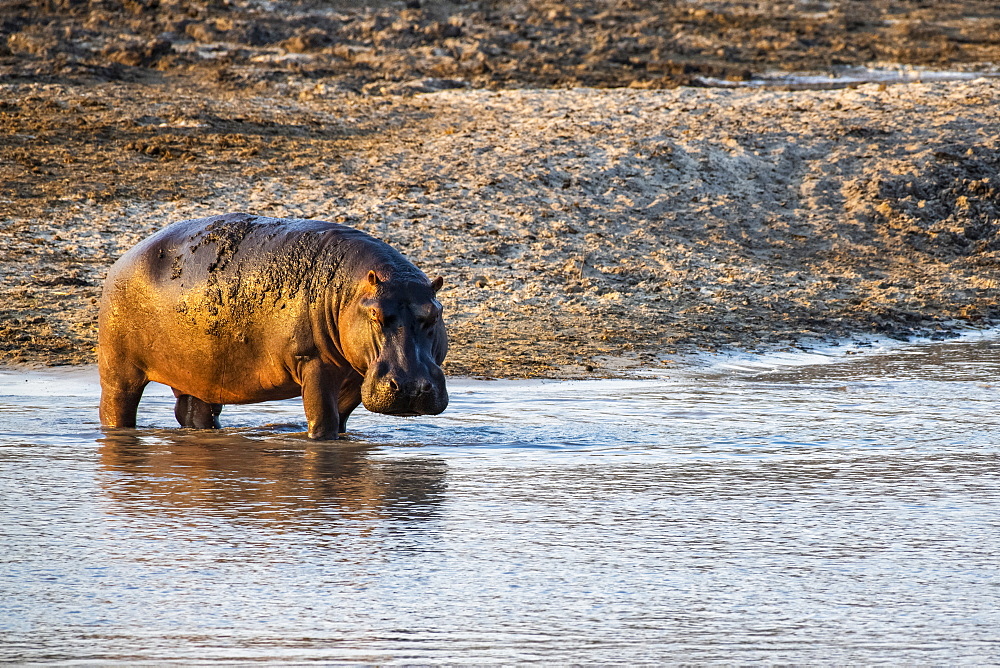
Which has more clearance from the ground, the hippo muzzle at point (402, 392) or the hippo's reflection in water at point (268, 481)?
the hippo muzzle at point (402, 392)

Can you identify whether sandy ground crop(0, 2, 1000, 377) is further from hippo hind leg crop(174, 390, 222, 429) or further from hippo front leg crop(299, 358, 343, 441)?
hippo front leg crop(299, 358, 343, 441)

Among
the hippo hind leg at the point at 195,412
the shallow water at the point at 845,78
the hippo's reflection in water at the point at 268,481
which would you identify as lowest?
the hippo hind leg at the point at 195,412

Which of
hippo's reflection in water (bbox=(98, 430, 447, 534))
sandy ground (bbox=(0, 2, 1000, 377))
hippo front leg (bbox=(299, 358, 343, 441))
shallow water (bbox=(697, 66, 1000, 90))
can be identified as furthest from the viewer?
shallow water (bbox=(697, 66, 1000, 90))

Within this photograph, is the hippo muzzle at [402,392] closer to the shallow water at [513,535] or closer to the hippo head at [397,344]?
the hippo head at [397,344]

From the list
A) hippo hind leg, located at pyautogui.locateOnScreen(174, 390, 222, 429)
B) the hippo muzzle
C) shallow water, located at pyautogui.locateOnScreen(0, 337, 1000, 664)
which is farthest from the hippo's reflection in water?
hippo hind leg, located at pyautogui.locateOnScreen(174, 390, 222, 429)

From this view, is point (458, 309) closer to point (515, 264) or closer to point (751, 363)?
point (515, 264)

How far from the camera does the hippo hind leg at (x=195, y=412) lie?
25.1 ft

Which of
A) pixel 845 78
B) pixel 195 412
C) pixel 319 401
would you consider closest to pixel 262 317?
pixel 319 401

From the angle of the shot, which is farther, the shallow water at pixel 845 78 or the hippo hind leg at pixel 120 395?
the shallow water at pixel 845 78

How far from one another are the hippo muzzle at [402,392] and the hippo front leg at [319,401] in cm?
60

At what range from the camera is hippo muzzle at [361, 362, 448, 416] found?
6289 millimetres

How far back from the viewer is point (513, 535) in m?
5.00

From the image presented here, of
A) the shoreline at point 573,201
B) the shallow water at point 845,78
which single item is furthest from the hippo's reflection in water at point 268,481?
the shallow water at point 845,78

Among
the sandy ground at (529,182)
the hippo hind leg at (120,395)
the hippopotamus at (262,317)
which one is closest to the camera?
the hippopotamus at (262,317)
